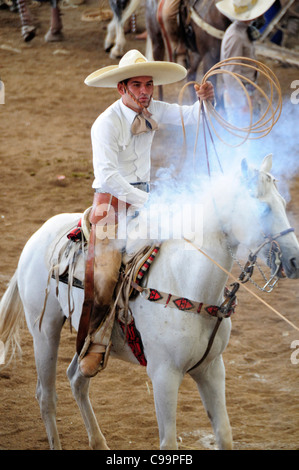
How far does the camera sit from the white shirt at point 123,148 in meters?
3.83

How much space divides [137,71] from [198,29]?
6.73 metres

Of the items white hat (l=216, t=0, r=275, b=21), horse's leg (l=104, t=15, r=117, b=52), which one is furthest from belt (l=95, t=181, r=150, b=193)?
horse's leg (l=104, t=15, r=117, b=52)

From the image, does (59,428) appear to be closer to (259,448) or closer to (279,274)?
(259,448)

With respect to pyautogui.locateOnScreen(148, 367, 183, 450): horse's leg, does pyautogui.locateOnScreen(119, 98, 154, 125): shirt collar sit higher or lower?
higher

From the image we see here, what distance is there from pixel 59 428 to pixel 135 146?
202 cm

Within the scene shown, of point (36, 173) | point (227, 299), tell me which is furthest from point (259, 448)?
point (36, 173)

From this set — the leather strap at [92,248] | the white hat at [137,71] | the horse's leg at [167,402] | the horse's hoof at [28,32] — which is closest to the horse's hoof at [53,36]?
the horse's hoof at [28,32]

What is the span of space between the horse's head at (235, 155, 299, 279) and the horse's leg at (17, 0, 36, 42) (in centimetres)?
1163

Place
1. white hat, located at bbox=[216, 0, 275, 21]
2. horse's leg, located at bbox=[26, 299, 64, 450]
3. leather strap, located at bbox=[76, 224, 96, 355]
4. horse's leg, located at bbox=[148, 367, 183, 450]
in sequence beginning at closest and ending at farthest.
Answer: horse's leg, located at bbox=[148, 367, 183, 450] < leather strap, located at bbox=[76, 224, 96, 355] < horse's leg, located at bbox=[26, 299, 64, 450] < white hat, located at bbox=[216, 0, 275, 21]

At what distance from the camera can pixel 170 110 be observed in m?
4.11

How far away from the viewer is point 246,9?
30.1 feet

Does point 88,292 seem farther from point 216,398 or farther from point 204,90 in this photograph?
point 204,90

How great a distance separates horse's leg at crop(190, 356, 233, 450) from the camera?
380 cm

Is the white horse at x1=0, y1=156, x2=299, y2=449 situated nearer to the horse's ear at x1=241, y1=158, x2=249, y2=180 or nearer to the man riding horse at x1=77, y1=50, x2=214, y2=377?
the horse's ear at x1=241, y1=158, x2=249, y2=180
